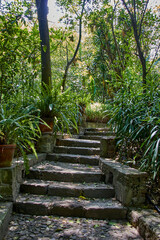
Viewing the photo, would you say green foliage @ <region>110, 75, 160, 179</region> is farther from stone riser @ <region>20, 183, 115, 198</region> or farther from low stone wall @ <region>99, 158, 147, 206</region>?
stone riser @ <region>20, 183, 115, 198</region>

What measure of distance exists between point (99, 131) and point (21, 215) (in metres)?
3.79

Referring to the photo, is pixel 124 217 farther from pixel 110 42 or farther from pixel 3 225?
pixel 110 42

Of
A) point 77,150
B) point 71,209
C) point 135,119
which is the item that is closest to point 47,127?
point 77,150

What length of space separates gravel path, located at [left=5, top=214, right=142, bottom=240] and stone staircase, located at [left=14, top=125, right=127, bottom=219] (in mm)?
80

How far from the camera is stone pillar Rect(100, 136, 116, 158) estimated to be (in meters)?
3.50

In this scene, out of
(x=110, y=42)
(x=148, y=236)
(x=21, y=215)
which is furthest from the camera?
(x=110, y=42)

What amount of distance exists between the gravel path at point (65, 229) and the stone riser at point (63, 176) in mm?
736

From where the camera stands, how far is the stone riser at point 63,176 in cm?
296

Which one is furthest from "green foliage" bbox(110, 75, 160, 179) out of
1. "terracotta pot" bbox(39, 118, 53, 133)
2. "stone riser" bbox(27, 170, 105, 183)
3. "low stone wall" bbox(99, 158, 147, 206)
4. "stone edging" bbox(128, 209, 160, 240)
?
"terracotta pot" bbox(39, 118, 53, 133)

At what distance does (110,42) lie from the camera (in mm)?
8109

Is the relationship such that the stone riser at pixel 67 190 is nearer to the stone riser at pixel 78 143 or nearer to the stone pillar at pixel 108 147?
the stone pillar at pixel 108 147

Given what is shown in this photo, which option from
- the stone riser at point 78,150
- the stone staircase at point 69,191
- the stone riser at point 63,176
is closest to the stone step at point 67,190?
the stone staircase at point 69,191

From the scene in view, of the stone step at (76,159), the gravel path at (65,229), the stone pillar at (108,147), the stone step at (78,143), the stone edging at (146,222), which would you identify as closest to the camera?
the stone edging at (146,222)

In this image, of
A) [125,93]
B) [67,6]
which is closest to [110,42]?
[67,6]
